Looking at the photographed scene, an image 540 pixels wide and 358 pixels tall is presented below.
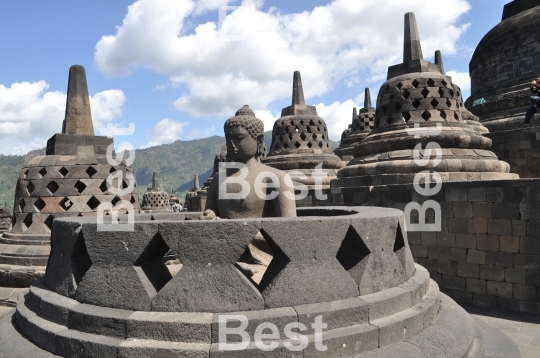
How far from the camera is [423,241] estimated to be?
607cm

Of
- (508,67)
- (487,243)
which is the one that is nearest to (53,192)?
(487,243)

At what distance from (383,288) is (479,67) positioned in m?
13.6

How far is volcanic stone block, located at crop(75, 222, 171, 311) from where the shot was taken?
7.89ft

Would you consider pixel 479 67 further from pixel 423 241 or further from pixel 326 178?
pixel 423 241

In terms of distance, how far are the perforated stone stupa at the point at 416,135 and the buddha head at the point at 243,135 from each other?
12.6ft

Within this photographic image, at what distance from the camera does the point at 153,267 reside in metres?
2.62

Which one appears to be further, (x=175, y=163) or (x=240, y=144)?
(x=175, y=163)

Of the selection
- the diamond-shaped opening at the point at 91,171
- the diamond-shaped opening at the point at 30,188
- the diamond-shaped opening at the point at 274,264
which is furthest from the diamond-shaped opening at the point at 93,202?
the diamond-shaped opening at the point at 274,264

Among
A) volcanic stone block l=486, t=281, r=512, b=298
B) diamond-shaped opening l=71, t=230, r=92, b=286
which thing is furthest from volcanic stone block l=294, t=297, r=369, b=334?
volcanic stone block l=486, t=281, r=512, b=298

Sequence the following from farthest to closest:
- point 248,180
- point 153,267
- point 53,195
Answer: point 53,195 → point 248,180 → point 153,267

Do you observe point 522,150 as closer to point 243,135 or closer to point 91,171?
point 243,135

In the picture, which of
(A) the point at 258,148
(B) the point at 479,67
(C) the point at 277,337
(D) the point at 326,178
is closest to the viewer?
(C) the point at 277,337

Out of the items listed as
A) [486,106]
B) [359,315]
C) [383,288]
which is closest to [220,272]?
[359,315]

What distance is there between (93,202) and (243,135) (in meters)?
3.42
